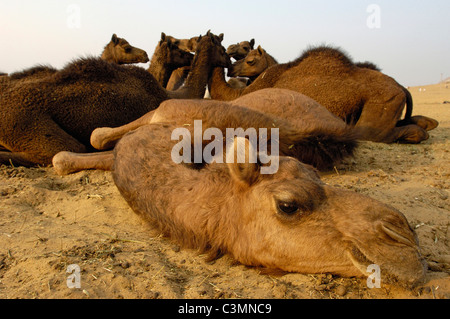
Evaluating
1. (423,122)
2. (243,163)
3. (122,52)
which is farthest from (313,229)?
(122,52)

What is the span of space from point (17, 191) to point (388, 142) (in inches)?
241

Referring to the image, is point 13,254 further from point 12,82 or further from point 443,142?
point 443,142

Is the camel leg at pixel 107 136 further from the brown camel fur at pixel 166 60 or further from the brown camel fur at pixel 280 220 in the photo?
the brown camel fur at pixel 166 60

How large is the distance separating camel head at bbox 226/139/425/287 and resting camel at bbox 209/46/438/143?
4.47 metres

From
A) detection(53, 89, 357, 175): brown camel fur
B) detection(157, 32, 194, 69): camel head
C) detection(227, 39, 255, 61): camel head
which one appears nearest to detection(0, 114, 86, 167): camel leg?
detection(53, 89, 357, 175): brown camel fur

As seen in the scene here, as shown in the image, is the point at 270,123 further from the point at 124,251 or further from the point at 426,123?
the point at 426,123

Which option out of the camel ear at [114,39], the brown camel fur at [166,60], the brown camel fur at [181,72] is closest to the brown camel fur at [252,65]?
the brown camel fur at [181,72]

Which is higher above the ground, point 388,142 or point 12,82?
point 12,82

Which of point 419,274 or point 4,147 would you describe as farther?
point 4,147

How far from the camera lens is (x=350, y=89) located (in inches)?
259

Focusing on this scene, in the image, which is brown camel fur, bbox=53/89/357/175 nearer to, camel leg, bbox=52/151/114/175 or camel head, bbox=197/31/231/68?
camel leg, bbox=52/151/114/175
